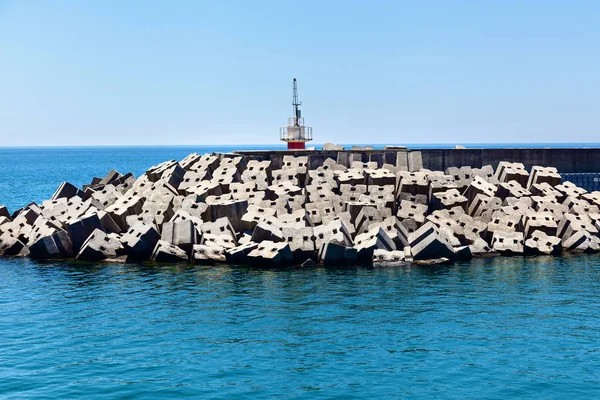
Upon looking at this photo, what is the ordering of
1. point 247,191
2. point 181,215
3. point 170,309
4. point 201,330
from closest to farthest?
1. point 201,330
2. point 170,309
3. point 181,215
4. point 247,191

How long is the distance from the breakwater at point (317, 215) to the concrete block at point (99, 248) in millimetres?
35

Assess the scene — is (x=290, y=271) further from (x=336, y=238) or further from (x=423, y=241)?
(x=423, y=241)

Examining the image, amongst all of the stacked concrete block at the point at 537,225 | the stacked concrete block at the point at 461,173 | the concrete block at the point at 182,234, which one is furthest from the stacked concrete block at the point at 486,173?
the concrete block at the point at 182,234

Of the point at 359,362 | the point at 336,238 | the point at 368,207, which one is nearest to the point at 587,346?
the point at 359,362

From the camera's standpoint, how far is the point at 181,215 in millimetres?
24250

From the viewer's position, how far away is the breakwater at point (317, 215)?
23016mm

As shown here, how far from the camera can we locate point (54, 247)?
80.9 feet

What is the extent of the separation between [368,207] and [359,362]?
1112 centimetres

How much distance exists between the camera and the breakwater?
75.5 feet

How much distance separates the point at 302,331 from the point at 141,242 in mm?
9217

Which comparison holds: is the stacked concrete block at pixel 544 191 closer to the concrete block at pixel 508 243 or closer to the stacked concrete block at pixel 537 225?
the stacked concrete block at pixel 537 225

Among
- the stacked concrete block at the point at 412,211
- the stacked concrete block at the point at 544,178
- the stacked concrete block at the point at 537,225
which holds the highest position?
the stacked concrete block at the point at 544,178

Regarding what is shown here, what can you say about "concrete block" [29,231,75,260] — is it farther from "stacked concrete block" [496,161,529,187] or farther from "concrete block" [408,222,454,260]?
"stacked concrete block" [496,161,529,187]

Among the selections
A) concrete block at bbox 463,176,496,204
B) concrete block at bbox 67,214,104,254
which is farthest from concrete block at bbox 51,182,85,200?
concrete block at bbox 463,176,496,204
